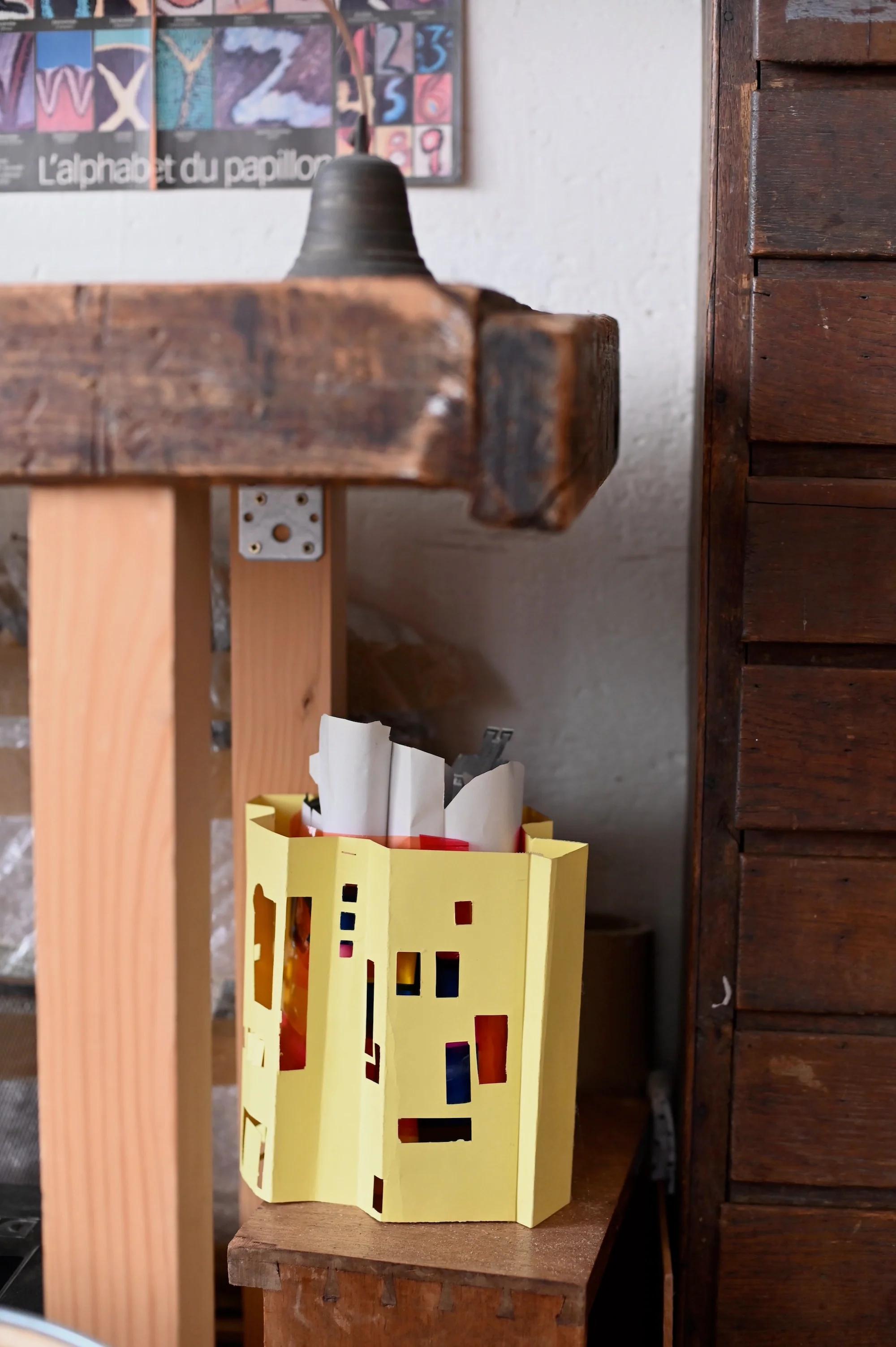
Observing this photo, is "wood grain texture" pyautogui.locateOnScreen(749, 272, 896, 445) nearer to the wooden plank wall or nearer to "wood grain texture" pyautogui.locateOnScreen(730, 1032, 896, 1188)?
the wooden plank wall

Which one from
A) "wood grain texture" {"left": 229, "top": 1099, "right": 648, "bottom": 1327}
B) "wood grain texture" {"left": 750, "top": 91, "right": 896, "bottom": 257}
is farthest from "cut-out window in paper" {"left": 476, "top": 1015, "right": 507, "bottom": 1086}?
"wood grain texture" {"left": 750, "top": 91, "right": 896, "bottom": 257}

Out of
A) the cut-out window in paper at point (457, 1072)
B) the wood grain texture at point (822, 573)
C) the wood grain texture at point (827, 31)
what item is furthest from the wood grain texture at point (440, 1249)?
the wood grain texture at point (827, 31)

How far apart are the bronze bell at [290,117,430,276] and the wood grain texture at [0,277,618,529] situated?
0.32m

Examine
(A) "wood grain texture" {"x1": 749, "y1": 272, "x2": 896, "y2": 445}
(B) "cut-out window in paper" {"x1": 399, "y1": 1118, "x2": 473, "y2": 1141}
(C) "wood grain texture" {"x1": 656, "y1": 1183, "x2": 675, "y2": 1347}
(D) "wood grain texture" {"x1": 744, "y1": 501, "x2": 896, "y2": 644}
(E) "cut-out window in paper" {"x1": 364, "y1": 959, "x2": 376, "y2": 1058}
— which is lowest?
(C) "wood grain texture" {"x1": 656, "y1": 1183, "x2": 675, "y2": 1347}

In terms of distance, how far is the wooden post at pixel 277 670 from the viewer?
1235 millimetres

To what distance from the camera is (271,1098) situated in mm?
1026

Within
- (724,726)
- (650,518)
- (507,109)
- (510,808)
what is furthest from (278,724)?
(507,109)

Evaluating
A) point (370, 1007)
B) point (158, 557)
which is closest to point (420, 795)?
point (370, 1007)

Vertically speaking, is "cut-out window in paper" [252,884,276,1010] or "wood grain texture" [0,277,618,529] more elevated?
"wood grain texture" [0,277,618,529]

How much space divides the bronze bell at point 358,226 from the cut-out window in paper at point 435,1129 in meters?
0.68

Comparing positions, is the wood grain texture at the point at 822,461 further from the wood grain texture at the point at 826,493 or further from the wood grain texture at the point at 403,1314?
the wood grain texture at the point at 403,1314

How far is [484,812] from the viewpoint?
3.36 ft

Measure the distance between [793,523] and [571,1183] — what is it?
0.64m

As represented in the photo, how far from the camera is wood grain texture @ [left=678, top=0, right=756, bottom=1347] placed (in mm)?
1079
